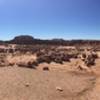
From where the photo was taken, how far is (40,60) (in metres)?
30.4

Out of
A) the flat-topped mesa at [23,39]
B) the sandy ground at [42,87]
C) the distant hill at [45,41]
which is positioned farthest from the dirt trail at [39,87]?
the flat-topped mesa at [23,39]

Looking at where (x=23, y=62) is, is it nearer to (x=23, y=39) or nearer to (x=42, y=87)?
(x=42, y=87)

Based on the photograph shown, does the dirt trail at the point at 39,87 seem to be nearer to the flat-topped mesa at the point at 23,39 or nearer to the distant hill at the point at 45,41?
the distant hill at the point at 45,41

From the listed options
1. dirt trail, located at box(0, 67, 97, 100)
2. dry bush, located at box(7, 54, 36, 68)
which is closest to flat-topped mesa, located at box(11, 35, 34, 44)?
dry bush, located at box(7, 54, 36, 68)

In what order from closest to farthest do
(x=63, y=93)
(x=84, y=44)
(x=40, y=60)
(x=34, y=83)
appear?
1. (x=63, y=93)
2. (x=34, y=83)
3. (x=40, y=60)
4. (x=84, y=44)

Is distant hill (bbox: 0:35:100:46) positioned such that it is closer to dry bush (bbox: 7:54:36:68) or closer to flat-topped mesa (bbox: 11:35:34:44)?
flat-topped mesa (bbox: 11:35:34:44)

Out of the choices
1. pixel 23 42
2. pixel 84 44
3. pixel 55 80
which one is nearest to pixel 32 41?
pixel 23 42

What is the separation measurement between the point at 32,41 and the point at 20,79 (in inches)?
3220

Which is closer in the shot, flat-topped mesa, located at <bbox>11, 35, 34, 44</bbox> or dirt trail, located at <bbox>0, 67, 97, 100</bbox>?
dirt trail, located at <bbox>0, 67, 97, 100</bbox>

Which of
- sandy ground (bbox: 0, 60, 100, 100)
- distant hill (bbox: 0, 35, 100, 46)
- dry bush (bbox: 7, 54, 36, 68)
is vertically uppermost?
Answer: distant hill (bbox: 0, 35, 100, 46)

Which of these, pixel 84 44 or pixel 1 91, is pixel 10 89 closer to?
pixel 1 91

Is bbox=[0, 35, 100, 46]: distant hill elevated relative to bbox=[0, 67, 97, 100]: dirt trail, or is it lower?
elevated

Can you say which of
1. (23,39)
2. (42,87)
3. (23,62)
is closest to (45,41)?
(23,39)

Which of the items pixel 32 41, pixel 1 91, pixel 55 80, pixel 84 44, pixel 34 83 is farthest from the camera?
pixel 32 41
